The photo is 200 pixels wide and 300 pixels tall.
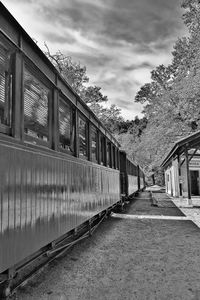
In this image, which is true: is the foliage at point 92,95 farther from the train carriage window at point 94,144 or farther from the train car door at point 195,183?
the train carriage window at point 94,144

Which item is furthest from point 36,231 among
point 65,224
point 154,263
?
point 154,263

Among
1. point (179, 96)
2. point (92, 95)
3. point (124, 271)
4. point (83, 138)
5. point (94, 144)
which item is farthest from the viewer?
point (92, 95)

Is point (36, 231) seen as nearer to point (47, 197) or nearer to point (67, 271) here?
point (47, 197)

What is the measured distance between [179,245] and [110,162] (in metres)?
3.91

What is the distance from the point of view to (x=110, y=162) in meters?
9.18

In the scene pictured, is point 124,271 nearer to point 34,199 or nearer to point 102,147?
point 34,199

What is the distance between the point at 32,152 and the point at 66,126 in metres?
1.48

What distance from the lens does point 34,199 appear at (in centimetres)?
309

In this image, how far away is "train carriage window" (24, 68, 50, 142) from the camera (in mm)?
3103

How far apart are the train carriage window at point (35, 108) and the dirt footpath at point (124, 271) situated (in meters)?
1.84

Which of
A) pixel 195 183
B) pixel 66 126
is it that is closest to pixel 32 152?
pixel 66 126

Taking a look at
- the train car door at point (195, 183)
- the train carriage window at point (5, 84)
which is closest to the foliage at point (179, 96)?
the train car door at point (195, 183)

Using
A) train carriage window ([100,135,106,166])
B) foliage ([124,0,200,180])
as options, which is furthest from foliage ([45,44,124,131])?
train carriage window ([100,135,106,166])

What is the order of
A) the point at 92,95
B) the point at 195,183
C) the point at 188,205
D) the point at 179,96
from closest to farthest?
the point at 188,205 < the point at 179,96 < the point at 195,183 < the point at 92,95
